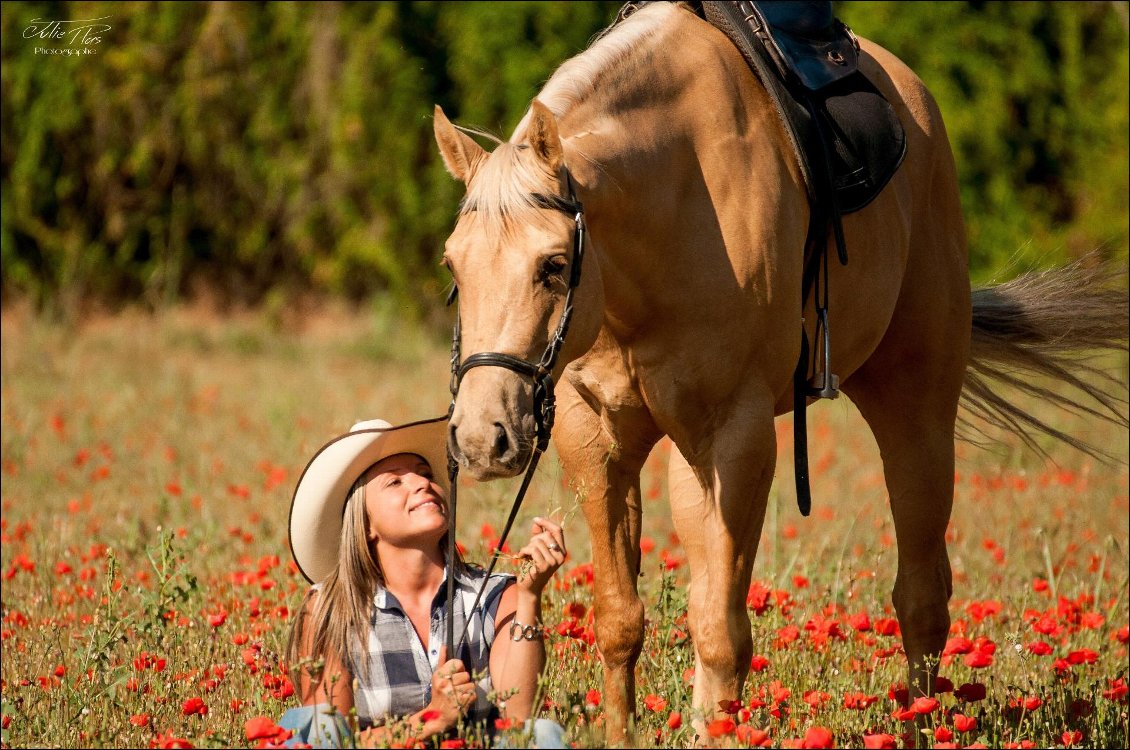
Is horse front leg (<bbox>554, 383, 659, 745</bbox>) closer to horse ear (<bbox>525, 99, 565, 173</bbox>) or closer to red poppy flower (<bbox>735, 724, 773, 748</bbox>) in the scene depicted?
red poppy flower (<bbox>735, 724, 773, 748</bbox>)

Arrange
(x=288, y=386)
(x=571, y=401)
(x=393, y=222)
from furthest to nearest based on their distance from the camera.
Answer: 1. (x=393, y=222)
2. (x=288, y=386)
3. (x=571, y=401)

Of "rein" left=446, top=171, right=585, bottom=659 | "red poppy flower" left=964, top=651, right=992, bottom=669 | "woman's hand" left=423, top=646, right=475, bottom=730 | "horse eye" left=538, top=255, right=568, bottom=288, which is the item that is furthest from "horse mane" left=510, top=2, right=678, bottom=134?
"red poppy flower" left=964, top=651, right=992, bottom=669

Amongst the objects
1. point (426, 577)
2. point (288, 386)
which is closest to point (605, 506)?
point (426, 577)

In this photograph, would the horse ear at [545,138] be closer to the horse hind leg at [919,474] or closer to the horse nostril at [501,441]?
the horse nostril at [501,441]

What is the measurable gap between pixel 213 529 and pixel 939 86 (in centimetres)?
813

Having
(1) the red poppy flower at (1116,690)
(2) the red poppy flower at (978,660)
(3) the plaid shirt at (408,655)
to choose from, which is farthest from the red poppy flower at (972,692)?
(3) the plaid shirt at (408,655)

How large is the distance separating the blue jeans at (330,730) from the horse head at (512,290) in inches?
25.7

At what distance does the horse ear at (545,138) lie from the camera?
3000 mm

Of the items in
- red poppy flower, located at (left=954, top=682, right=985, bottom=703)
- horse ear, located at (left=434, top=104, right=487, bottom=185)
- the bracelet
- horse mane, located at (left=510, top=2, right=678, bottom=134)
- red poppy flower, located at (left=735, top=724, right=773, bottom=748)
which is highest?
horse mane, located at (left=510, top=2, right=678, bottom=134)

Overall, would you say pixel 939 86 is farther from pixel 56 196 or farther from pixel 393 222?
pixel 56 196

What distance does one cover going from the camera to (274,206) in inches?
567

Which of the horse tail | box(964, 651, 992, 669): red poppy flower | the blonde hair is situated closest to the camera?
the blonde hair

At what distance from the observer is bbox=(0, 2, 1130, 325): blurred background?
40.0 feet

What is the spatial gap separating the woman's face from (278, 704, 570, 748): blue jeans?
50cm
